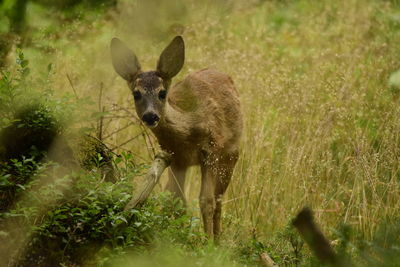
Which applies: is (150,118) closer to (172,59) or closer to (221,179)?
(172,59)

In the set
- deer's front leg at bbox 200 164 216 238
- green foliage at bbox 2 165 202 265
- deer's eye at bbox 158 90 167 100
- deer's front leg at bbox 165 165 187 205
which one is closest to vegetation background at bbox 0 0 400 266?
green foliage at bbox 2 165 202 265

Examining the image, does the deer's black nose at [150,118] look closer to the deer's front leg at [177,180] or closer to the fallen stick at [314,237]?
the deer's front leg at [177,180]

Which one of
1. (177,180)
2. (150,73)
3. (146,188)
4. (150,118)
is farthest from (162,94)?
(146,188)

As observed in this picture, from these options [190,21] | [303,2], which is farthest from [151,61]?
[303,2]

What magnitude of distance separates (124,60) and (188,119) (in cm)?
65

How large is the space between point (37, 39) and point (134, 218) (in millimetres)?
2957

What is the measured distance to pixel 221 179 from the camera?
5180 millimetres

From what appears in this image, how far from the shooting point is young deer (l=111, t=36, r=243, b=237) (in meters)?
4.89

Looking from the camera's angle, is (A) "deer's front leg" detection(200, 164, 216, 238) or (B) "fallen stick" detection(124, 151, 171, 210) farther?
(A) "deer's front leg" detection(200, 164, 216, 238)

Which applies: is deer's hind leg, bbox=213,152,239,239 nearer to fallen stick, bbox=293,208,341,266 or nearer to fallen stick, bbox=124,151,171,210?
fallen stick, bbox=124,151,171,210

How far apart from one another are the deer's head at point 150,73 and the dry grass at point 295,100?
0.69 meters

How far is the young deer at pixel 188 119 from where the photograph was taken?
4.89 metres

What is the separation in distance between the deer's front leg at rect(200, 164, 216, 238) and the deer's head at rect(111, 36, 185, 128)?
1.88 ft

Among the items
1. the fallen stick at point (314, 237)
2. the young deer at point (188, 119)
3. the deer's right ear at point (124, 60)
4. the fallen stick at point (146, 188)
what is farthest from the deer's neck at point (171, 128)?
the fallen stick at point (314, 237)
